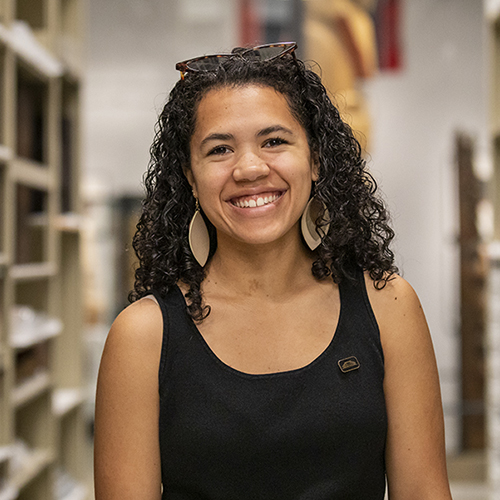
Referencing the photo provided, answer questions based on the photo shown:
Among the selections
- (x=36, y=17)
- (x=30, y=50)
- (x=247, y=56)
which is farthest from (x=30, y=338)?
(x=247, y=56)

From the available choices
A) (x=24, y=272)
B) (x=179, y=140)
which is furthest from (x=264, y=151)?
(x=24, y=272)

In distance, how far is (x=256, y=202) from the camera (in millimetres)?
1235

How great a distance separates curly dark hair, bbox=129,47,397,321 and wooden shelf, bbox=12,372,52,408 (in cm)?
154

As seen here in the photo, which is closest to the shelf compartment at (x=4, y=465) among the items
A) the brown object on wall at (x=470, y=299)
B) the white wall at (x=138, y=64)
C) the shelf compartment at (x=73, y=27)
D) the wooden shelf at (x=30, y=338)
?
the wooden shelf at (x=30, y=338)

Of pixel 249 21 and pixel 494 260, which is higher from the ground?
pixel 249 21

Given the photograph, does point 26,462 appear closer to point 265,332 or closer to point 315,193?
point 265,332

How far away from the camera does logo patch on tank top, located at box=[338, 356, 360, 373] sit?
127 cm

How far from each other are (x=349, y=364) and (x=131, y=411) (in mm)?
429

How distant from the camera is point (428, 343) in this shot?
52.7 inches

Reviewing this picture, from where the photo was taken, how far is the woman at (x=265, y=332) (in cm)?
124

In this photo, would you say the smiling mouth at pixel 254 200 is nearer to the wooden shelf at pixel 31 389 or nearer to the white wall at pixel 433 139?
the wooden shelf at pixel 31 389

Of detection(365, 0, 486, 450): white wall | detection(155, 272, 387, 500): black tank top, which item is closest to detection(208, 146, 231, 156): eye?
detection(155, 272, 387, 500): black tank top

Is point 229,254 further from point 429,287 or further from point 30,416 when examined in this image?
point 429,287

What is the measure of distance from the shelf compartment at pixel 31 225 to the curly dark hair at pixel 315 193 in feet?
5.64
